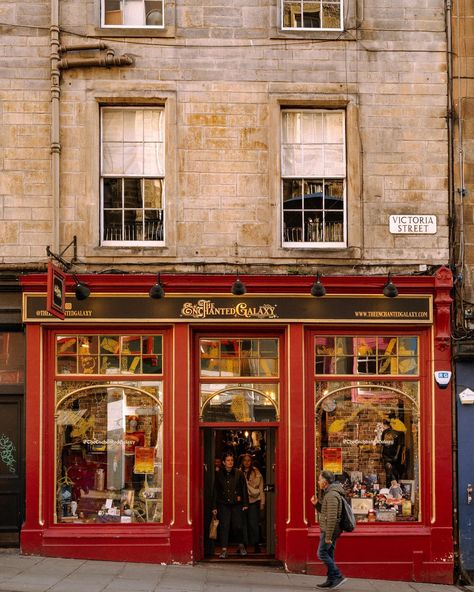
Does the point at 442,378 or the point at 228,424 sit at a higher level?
the point at 442,378

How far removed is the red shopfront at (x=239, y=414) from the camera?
13812mm

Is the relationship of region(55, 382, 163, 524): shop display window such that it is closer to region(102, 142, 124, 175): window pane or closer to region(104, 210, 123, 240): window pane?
region(104, 210, 123, 240): window pane

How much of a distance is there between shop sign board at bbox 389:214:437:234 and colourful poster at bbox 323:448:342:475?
372 cm

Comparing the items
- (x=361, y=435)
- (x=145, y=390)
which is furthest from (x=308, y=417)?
(x=145, y=390)

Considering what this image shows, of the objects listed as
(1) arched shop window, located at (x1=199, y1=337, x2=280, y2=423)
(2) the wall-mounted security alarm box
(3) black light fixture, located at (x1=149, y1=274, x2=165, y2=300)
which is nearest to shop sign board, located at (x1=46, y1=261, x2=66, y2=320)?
(3) black light fixture, located at (x1=149, y1=274, x2=165, y2=300)

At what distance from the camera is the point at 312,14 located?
1463cm

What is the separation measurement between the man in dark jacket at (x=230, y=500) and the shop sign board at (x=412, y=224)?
4.67m

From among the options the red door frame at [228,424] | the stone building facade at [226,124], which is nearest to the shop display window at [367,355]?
the red door frame at [228,424]

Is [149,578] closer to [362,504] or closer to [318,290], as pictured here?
[362,504]

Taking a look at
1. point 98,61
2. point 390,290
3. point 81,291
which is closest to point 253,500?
point 390,290

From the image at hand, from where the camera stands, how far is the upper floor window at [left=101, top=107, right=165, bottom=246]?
14.3 m

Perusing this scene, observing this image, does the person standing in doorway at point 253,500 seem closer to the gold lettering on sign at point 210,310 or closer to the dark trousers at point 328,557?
the dark trousers at point 328,557

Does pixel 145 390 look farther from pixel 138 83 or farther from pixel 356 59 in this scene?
pixel 356 59

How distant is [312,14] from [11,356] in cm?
756
